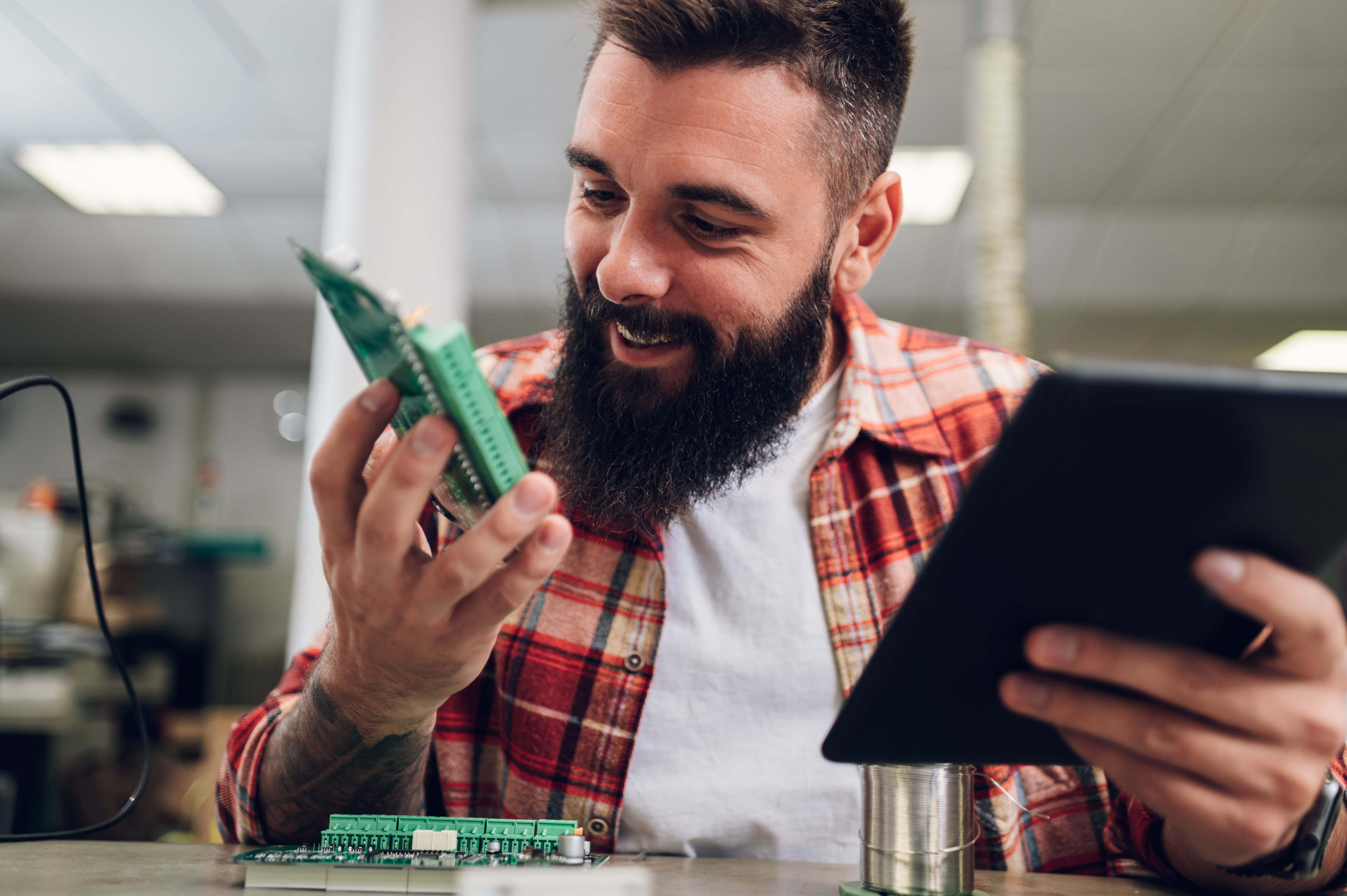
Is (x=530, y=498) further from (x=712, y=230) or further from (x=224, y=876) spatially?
(x=712, y=230)

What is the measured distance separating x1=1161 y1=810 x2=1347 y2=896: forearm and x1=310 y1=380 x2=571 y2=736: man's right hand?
59 centimetres

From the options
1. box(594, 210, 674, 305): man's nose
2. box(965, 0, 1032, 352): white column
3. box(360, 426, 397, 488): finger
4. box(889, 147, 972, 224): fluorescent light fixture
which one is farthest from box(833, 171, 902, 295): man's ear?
box(889, 147, 972, 224): fluorescent light fixture

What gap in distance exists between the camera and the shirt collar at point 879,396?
1094 millimetres

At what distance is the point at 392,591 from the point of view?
1.95 feet

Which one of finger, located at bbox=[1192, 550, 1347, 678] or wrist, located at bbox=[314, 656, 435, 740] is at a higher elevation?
finger, located at bbox=[1192, 550, 1347, 678]

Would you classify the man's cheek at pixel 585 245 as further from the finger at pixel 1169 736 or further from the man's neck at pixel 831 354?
the finger at pixel 1169 736

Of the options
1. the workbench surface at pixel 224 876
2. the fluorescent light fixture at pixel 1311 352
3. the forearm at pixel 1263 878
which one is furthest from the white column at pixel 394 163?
the fluorescent light fixture at pixel 1311 352

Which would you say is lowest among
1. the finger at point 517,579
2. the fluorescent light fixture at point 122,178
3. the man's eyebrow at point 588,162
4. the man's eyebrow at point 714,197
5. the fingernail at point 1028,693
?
the fingernail at point 1028,693

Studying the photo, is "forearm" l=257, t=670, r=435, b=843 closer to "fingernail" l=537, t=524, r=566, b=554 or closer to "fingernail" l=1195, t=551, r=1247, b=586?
"fingernail" l=537, t=524, r=566, b=554

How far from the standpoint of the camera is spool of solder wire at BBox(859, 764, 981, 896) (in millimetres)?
605

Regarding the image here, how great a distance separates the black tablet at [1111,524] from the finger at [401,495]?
28cm

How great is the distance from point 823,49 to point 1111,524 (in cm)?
76

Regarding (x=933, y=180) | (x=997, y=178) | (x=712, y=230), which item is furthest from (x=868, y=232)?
(x=933, y=180)

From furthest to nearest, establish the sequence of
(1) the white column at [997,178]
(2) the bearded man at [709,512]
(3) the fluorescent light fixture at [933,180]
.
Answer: (3) the fluorescent light fixture at [933,180] → (1) the white column at [997,178] → (2) the bearded man at [709,512]
